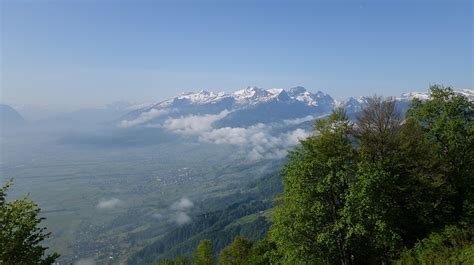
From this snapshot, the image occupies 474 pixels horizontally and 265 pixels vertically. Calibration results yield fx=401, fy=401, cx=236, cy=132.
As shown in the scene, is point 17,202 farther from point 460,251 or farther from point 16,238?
point 460,251

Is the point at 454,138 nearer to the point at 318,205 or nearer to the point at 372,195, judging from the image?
the point at 372,195

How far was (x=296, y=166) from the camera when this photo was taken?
3047 cm

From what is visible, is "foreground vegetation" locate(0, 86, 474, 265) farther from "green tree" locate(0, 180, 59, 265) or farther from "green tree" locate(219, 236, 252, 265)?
"green tree" locate(219, 236, 252, 265)

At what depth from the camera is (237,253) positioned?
5841 centimetres

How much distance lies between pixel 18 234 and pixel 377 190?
77.5 feet

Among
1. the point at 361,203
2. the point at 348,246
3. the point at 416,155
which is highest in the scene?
the point at 416,155

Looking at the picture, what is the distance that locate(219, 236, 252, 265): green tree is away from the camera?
57.1 m

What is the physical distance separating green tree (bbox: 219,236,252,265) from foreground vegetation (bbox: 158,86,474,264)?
26598mm

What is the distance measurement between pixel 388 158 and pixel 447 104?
31.5 ft

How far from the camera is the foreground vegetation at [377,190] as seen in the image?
2778 cm

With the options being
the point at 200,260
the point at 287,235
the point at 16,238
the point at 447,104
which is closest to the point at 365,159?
the point at 287,235

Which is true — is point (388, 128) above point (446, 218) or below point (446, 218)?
above

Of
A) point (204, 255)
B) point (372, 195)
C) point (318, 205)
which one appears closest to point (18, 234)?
point (318, 205)

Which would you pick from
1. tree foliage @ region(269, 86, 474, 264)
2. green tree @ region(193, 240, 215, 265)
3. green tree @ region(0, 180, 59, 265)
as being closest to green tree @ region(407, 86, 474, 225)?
tree foliage @ region(269, 86, 474, 264)
